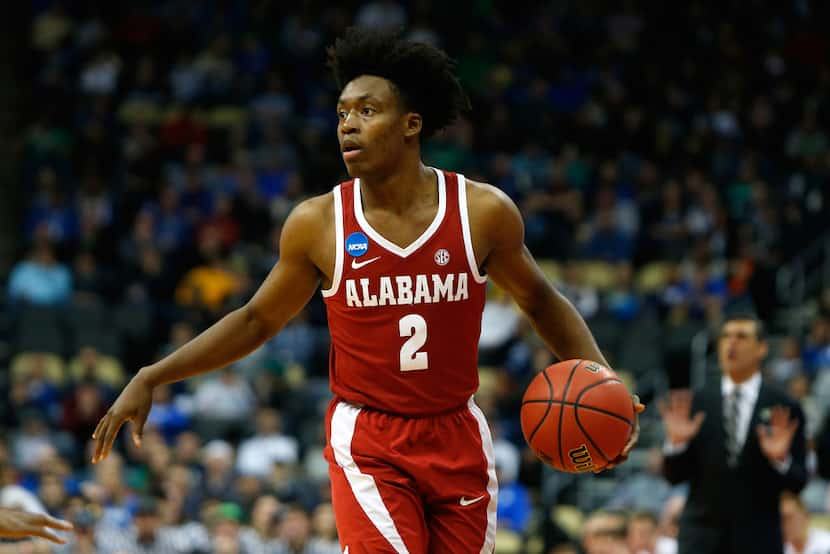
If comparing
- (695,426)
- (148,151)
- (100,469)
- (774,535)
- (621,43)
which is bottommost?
(100,469)

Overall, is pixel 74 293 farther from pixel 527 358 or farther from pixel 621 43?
pixel 621 43

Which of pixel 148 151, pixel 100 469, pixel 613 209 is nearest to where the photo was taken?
pixel 100 469

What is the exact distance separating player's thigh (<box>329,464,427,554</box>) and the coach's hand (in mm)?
778

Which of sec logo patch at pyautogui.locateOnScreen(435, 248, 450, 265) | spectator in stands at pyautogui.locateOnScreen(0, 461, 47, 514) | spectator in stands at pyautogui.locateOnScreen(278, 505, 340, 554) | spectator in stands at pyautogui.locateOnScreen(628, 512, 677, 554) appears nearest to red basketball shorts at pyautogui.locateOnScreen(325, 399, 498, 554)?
sec logo patch at pyautogui.locateOnScreen(435, 248, 450, 265)

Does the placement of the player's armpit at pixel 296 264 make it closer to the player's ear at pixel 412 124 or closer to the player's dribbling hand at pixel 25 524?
the player's ear at pixel 412 124

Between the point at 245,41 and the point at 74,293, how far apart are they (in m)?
5.06

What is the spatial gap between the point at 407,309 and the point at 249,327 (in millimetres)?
635

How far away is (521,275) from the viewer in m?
5.21

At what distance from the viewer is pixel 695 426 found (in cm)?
693

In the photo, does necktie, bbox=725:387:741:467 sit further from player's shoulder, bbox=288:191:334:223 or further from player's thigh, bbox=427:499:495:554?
player's shoulder, bbox=288:191:334:223

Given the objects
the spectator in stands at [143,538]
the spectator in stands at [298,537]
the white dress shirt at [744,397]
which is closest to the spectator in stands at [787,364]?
the spectator in stands at [298,537]

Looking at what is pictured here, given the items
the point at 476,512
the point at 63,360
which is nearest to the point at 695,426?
the point at 476,512

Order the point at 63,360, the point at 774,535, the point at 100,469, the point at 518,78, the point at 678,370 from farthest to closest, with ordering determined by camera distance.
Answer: the point at 518,78 → the point at 63,360 → the point at 678,370 → the point at 100,469 → the point at 774,535

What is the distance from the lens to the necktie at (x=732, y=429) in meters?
6.96
